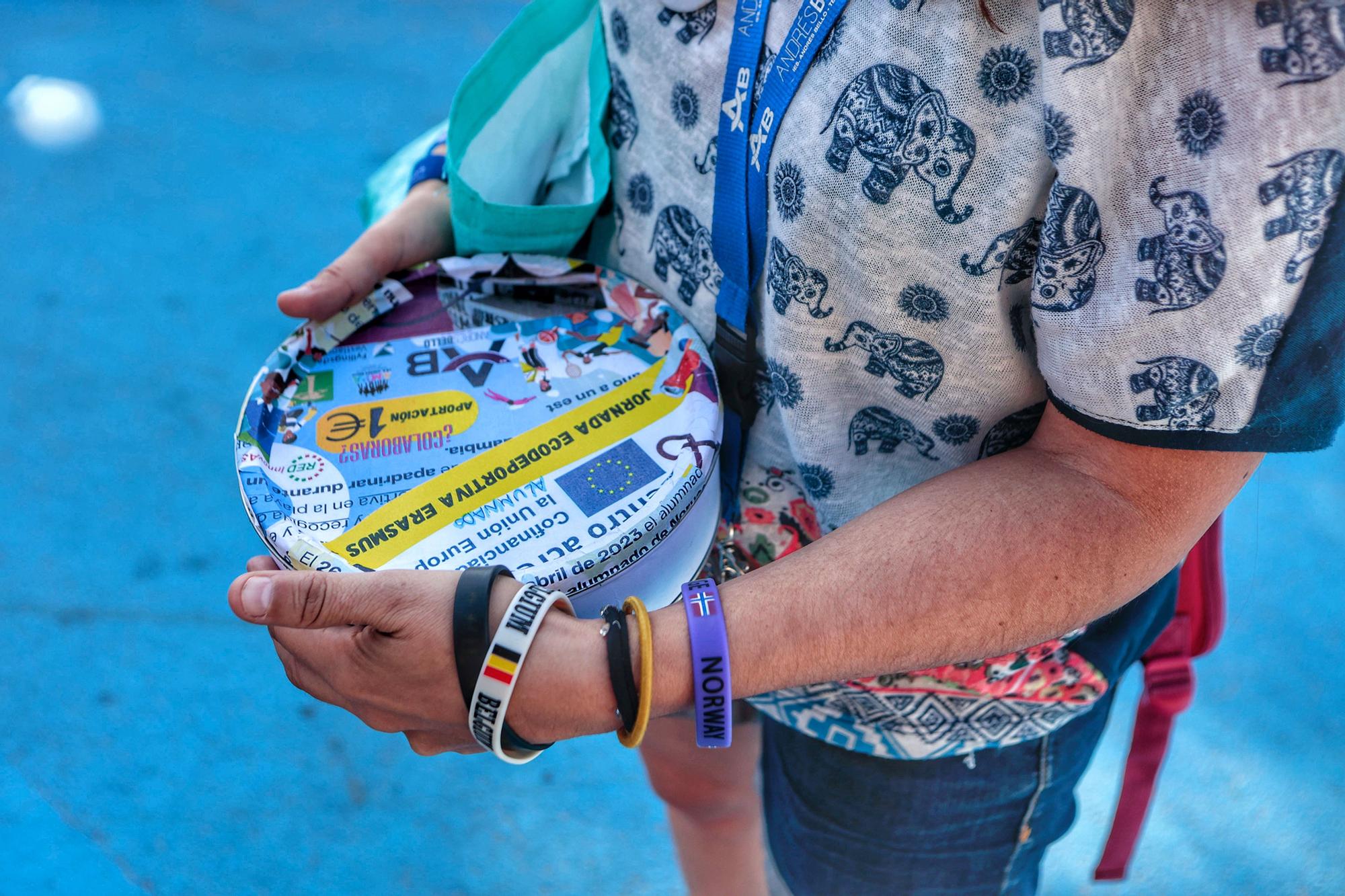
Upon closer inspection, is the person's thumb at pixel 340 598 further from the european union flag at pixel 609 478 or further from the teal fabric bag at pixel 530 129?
the teal fabric bag at pixel 530 129

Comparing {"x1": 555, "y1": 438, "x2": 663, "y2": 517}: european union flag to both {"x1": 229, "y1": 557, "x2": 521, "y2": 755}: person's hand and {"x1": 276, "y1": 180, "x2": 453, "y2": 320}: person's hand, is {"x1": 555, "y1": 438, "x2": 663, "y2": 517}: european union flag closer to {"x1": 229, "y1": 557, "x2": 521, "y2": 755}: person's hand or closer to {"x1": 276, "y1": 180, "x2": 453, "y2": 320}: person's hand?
{"x1": 229, "y1": 557, "x2": 521, "y2": 755}: person's hand

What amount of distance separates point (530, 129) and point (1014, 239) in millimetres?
527

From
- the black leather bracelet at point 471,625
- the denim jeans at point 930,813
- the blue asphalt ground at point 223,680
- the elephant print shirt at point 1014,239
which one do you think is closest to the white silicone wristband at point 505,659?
the black leather bracelet at point 471,625

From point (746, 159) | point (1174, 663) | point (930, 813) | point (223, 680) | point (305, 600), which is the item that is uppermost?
point (746, 159)

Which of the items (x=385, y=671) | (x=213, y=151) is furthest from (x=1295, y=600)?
(x=213, y=151)

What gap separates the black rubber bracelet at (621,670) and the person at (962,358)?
0.5 inches

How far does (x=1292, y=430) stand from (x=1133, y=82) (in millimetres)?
202

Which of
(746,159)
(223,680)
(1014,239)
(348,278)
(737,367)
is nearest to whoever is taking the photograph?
(1014,239)

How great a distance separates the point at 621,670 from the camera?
58 cm

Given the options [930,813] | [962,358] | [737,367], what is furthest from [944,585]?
[930,813]

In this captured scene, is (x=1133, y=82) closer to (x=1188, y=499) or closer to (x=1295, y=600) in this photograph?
(x=1188, y=499)

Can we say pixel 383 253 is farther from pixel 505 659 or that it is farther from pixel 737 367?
pixel 505 659

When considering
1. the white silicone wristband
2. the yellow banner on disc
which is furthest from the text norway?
the yellow banner on disc

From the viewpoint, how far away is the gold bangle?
0.58m
